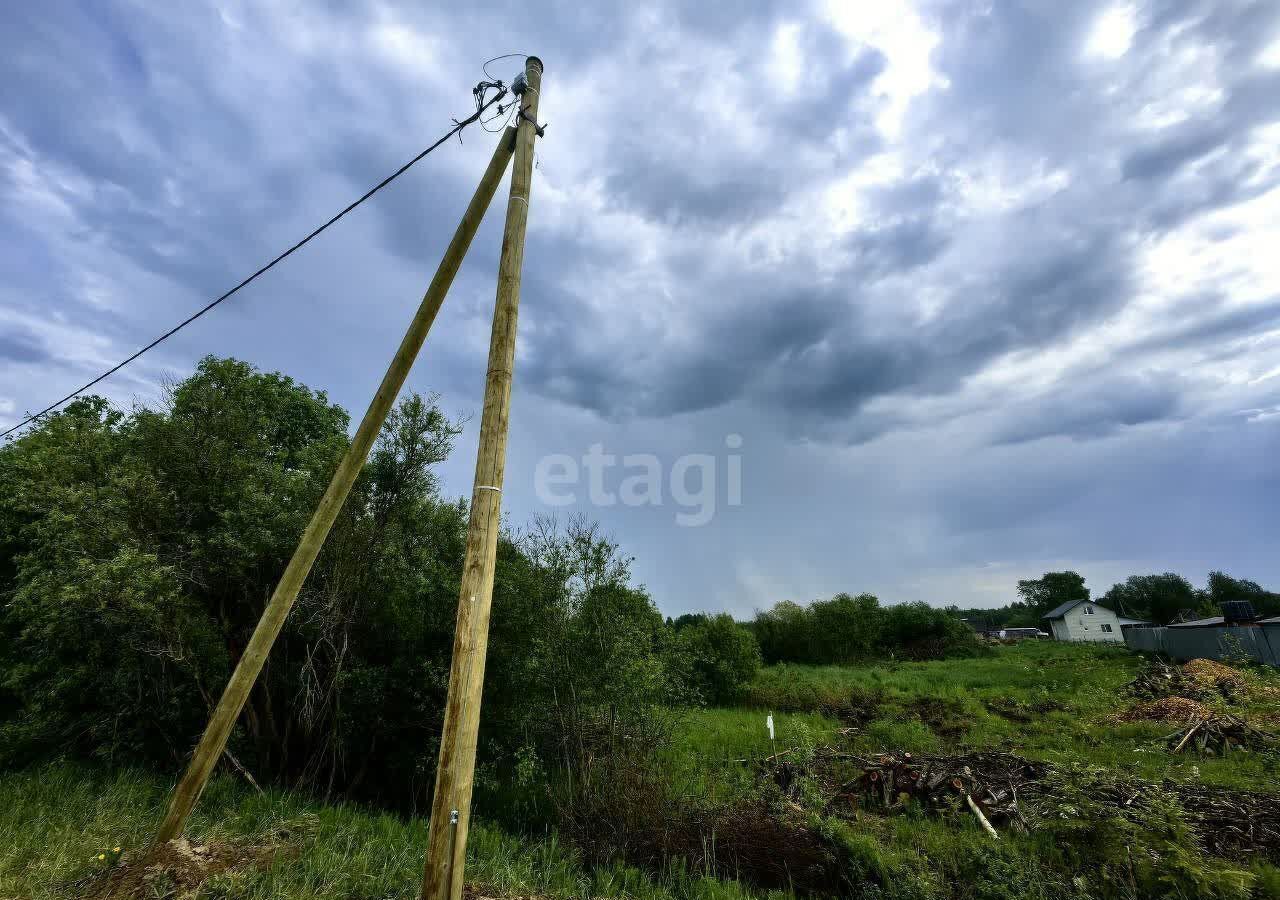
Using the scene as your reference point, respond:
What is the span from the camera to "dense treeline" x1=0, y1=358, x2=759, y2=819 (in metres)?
10.5

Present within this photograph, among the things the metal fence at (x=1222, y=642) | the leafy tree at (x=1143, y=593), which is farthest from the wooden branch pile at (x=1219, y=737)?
the leafy tree at (x=1143, y=593)

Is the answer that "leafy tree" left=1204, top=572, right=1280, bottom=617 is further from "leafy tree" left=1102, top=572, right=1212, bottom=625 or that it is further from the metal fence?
the metal fence

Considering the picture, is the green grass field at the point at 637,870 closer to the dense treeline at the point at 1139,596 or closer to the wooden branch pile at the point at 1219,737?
the wooden branch pile at the point at 1219,737

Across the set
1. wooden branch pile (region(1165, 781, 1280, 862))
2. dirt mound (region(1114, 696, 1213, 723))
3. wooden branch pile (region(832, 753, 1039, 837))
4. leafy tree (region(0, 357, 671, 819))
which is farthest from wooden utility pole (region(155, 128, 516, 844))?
dirt mound (region(1114, 696, 1213, 723))

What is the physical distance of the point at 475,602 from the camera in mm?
3727

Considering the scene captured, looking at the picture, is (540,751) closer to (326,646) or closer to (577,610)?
(577,610)

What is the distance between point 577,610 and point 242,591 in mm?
7400

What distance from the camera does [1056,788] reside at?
926 centimetres

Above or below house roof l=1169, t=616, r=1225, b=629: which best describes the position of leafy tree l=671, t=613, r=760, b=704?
below

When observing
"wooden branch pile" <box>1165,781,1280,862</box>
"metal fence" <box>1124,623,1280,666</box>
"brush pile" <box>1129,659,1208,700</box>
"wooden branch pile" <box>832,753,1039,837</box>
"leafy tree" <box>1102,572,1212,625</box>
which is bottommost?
"wooden branch pile" <box>832,753,1039,837</box>

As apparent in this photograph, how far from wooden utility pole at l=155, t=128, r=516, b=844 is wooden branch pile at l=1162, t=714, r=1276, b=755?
59.6 ft

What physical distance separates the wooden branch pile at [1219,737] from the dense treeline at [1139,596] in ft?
199

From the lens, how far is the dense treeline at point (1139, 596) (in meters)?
62.3

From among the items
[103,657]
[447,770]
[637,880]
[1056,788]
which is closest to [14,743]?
[103,657]
